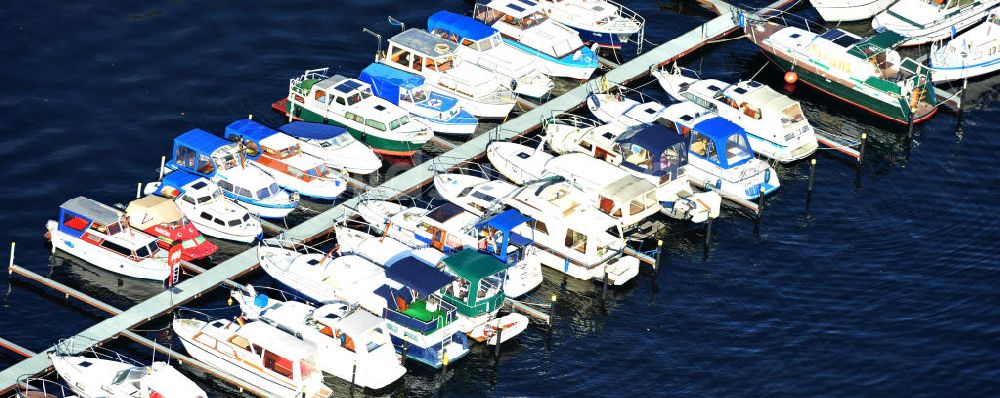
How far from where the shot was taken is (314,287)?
8312cm

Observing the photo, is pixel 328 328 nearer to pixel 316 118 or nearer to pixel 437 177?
pixel 437 177

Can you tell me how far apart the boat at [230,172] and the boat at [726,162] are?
21.0m

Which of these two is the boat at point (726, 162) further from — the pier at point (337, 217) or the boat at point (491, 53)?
the boat at point (491, 53)

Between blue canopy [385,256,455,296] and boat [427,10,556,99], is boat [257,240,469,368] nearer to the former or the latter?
blue canopy [385,256,455,296]

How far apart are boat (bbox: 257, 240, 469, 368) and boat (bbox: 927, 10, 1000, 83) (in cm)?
3823

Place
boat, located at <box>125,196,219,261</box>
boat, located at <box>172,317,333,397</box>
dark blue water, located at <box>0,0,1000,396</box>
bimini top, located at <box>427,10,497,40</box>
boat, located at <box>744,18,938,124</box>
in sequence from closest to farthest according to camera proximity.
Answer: boat, located at <box>172,317,333,397</box> → dark blue water, located at <box>0,0,1000,396</box> → boat, located at <box>125,196,219,261</box> → boat, located at <box>744,18,938,124</box> → bimini top, located at <box>427,10,497,40</box>

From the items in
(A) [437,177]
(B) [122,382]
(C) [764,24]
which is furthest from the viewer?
(C) [764,24]

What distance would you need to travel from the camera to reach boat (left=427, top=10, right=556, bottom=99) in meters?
101

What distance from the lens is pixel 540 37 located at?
10425cm

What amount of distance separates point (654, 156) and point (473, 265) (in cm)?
1461

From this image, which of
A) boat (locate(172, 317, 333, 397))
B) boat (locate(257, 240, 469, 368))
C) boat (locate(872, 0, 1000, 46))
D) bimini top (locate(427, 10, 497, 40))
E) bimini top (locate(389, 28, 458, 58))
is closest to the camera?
boat (locate(172, 317, 333, 397))

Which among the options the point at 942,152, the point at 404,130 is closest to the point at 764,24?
the point at 942,152

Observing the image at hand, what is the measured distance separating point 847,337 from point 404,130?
87.0 ft

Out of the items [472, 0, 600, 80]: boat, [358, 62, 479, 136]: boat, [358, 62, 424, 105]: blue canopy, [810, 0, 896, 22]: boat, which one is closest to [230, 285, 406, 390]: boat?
[358, 62, 479, 136]: boat
